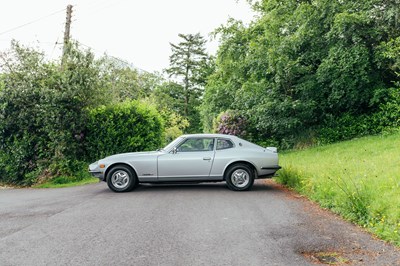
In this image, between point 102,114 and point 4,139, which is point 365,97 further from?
point 4,139

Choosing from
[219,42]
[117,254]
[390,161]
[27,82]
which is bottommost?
[117,254]

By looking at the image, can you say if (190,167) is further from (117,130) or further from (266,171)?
(117,130)

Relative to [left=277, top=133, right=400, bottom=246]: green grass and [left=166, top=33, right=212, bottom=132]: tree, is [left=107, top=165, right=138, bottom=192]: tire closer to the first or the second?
[left=277, top=133, right=400, bottom=246]: green grass

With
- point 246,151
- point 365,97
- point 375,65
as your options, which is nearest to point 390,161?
point 246,151

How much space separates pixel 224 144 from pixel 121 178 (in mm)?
2848

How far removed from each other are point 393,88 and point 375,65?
1671mm

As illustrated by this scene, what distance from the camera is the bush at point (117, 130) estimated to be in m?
14.6

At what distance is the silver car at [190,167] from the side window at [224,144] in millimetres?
46

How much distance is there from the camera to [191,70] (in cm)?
6053

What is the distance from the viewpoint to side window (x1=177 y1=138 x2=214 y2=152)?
1003 cm

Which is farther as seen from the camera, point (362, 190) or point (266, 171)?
point (266, 171)

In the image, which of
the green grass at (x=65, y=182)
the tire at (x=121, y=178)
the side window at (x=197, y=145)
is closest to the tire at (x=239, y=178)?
the side window at (x=197, y=145)

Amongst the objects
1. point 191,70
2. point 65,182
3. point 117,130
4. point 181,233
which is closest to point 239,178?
point 181,233

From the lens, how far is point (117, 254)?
471cm
